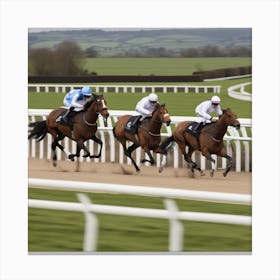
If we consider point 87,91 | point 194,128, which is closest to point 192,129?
point 194,128

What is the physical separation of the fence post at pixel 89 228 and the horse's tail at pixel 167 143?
1094 mm

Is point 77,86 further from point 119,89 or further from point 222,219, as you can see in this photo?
point 222,219

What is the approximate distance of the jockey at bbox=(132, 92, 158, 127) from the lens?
9484mm

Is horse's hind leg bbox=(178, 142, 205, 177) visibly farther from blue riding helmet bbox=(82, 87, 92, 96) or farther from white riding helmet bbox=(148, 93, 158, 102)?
blue riding helmet bbox=(82, 87, 92, 96)

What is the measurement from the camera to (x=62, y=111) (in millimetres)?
9742

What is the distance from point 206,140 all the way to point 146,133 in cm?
59

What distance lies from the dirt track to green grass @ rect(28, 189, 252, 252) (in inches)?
7.3

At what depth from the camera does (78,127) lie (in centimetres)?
985

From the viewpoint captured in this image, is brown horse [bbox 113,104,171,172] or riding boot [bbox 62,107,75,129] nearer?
brown horse [bbox 113,104,171,172]

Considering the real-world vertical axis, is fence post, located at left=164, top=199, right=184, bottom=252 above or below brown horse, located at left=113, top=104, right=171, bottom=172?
below

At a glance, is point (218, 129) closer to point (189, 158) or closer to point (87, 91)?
point (189, 158)

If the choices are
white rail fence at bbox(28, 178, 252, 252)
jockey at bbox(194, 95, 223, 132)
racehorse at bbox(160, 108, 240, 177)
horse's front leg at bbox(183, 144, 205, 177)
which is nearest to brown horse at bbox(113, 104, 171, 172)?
racehorse at bbox(160, 108, 240, 177)
